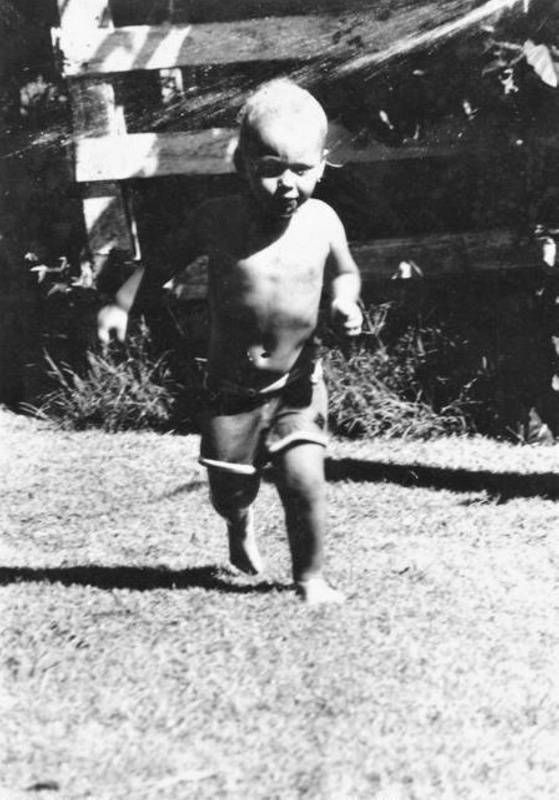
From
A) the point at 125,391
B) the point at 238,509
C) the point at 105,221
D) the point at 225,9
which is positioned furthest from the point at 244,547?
the point at 225,9

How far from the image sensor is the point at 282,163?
288cm

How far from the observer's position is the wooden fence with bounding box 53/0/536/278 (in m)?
4.89

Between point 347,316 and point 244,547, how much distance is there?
2.78 ft

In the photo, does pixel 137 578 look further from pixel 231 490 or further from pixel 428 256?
pixel 428 256

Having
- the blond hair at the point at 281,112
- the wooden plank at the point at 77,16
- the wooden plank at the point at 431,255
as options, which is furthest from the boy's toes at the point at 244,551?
the wooden plank at the point at 77,16

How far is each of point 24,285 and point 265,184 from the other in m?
2.81

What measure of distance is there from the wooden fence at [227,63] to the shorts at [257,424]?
1.95m

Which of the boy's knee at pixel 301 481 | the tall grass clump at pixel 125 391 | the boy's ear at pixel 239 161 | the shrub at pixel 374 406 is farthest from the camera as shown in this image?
the tall grass clump at pixel 125 391

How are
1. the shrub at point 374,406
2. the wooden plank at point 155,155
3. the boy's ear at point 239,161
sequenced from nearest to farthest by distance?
the boy's ear at point 239,161, the shrub at point 374,406, the wooden plank at point 155,155

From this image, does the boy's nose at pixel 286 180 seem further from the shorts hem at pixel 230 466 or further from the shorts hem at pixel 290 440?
the shorts hem at pixel 230 466

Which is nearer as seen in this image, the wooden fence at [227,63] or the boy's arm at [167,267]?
the boy's arm at [167,267]

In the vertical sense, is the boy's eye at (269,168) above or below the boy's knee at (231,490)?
above

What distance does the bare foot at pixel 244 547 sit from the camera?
10.9ft

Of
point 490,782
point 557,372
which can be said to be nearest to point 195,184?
point 557,372
